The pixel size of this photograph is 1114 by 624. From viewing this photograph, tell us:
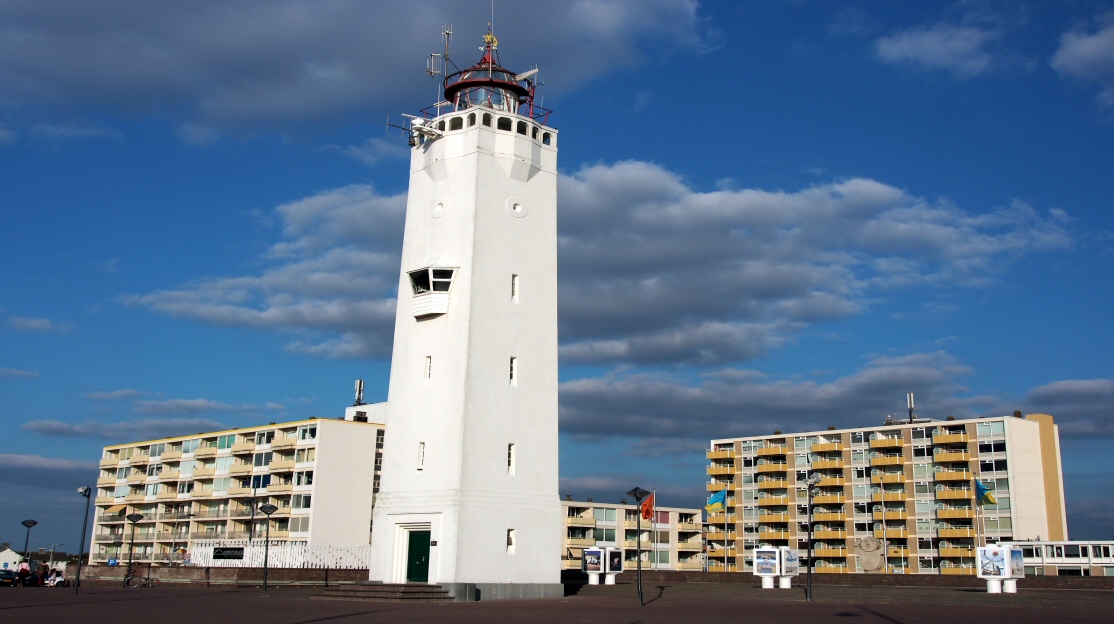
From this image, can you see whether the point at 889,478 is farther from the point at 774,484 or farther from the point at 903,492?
the point at 774,484

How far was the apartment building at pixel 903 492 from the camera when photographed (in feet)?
315

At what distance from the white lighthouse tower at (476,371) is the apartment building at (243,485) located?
1400 inches

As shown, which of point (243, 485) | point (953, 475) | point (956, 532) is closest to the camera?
point (243, 485)

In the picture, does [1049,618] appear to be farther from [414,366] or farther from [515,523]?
[414,366]

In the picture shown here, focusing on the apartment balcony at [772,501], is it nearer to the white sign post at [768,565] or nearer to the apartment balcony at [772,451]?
the apartment balcony at [772,451]

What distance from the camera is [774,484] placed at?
11488cm

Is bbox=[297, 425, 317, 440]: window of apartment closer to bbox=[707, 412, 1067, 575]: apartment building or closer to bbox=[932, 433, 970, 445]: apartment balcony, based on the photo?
bbox=[707, 412, 1067, 575]: apartment building

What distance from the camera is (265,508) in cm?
4588

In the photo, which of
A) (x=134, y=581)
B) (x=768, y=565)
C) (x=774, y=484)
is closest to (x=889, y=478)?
(x=774, y=484)

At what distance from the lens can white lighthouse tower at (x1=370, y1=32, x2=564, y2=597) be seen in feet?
127

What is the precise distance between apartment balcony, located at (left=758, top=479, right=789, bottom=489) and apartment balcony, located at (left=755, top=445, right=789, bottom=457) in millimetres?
3129

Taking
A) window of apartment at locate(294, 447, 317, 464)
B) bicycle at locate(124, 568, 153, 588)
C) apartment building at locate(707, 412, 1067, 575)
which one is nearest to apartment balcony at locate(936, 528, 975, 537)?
apartment building at locate(707, 412, 1067, 575)

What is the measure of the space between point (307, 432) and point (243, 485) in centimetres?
1160

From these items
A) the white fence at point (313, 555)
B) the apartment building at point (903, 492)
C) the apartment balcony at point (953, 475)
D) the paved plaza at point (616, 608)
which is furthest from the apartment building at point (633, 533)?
the paved plaza at point (616, 608)
